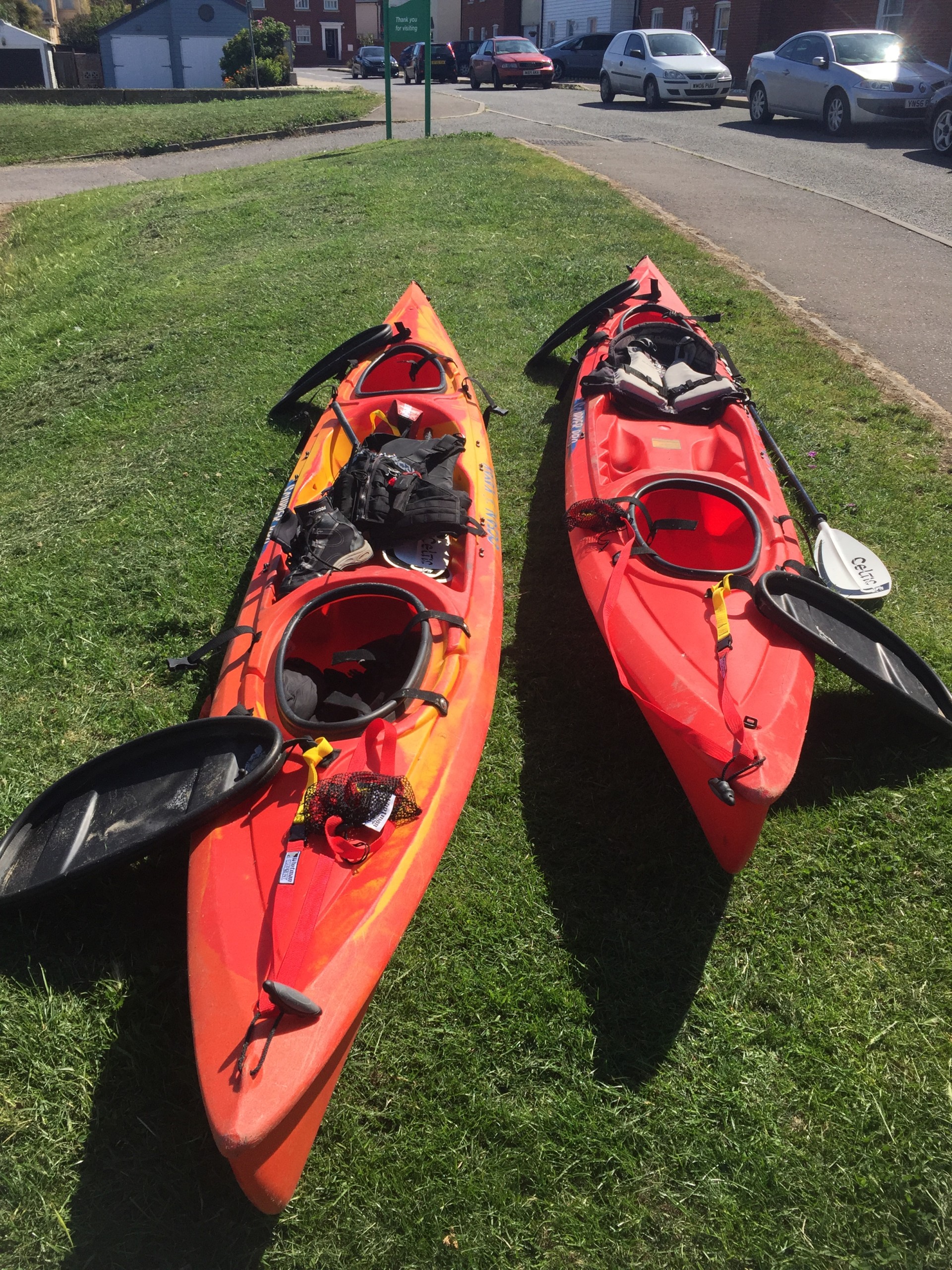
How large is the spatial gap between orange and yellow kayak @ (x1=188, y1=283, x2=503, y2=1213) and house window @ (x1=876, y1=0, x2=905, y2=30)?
1964 cm

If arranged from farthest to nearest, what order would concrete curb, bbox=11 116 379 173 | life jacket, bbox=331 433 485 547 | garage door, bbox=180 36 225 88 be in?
garage door, bbox=180 36 225 88
concrete curb, bbox=11 116 379 173
life jacket, bbox=331 433 485 547

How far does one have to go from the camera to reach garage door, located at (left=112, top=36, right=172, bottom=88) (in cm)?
2966

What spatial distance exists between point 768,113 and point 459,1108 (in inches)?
660

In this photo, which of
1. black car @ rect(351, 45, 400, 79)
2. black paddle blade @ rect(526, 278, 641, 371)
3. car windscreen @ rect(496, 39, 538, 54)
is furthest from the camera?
black car @ rect(351, 45, 400, 79)

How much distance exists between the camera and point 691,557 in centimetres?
436

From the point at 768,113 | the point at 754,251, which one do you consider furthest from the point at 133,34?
the point at 754,251

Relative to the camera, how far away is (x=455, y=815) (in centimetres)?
293

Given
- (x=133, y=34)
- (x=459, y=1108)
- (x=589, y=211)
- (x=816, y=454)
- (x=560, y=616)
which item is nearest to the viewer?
(x=459, y=1108)

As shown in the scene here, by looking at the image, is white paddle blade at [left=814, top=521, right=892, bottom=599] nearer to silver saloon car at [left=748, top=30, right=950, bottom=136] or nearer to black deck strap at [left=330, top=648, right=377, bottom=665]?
black deck strap at [left=330, top=648, right=377, bottom=665]

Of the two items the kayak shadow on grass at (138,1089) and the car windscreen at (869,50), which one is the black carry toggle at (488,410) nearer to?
the kayak shadow on grass at (138,1089)

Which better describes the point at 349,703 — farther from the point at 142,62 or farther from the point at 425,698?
the point at 142,62

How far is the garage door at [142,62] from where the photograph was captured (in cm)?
2966

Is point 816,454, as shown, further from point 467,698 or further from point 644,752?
point 467,698

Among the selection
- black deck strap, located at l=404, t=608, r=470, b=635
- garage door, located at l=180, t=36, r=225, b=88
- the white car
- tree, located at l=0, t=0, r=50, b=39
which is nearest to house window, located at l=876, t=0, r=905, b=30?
the white car
